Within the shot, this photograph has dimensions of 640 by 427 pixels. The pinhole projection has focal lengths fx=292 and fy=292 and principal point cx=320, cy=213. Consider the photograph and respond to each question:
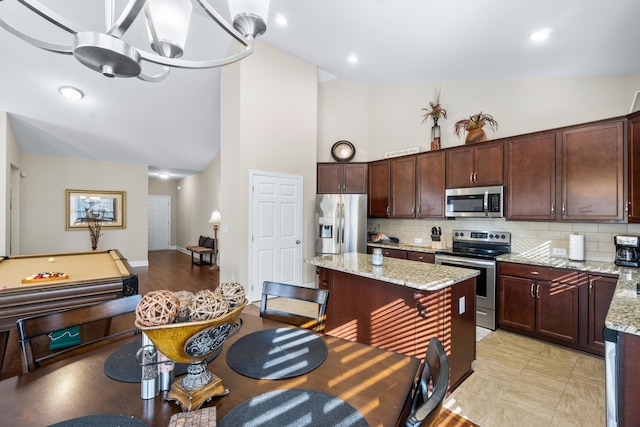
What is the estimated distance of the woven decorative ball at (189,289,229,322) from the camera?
834 mm

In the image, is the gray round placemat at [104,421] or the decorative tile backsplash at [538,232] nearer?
the gray round placemat at [104,421]

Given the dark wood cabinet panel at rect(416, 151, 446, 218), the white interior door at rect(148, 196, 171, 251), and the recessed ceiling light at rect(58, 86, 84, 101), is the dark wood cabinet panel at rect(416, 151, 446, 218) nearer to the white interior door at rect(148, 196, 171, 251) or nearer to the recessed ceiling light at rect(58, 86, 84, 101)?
the recessed ceiling light at rect(58, 86, 84, 101)

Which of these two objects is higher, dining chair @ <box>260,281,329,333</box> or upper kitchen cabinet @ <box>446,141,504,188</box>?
upper kitchen cabinet @ <box>446,141,504,188</box>

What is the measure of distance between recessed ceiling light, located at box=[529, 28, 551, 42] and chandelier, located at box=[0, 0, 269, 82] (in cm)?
280

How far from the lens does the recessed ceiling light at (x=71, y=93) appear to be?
4625 mm

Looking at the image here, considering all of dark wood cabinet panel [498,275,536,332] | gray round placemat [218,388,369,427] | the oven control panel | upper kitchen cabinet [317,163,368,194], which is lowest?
dark wood cabinet panel [498,275,536,332]

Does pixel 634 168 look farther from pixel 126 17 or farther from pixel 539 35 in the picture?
pixel 126 17

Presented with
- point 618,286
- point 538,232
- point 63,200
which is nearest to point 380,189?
point 538,232

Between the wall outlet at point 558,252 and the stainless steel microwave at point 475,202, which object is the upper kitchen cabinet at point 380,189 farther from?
the wall outlet at point 558,252

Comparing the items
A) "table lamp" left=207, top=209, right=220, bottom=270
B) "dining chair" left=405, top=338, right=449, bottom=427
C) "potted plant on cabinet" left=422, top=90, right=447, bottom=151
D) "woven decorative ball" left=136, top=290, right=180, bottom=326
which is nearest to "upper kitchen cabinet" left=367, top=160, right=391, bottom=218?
"potted plant on cabinet" left=422, top=90, right=447, bottom=151

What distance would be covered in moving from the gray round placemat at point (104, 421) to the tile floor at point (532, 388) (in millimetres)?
2036

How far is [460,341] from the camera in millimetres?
2295

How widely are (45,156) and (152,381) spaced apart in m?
8.12

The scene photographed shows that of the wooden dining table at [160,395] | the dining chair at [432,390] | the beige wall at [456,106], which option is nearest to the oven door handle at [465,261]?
the beige wall at [456,106]
